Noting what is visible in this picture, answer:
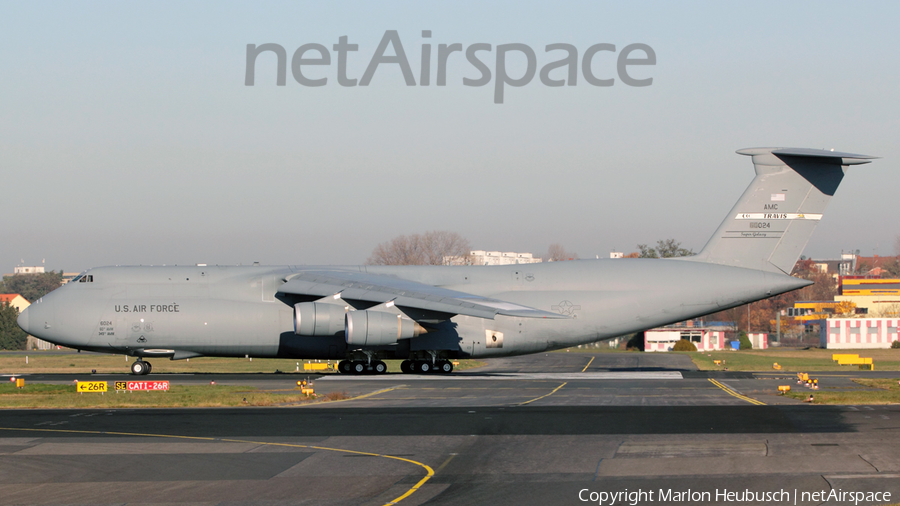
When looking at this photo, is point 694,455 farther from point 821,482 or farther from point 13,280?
point 13,280

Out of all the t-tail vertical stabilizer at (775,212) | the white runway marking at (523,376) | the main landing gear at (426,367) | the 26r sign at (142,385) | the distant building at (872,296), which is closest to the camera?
the 26r sign at (142,385)

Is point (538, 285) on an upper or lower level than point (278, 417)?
upper

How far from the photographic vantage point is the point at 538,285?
34.8 m

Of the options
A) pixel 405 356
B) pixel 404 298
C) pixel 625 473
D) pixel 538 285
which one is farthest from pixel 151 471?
pixel 538 285

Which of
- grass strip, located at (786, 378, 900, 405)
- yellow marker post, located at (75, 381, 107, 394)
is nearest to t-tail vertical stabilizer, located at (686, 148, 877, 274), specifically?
grass strip, located at (786, 378, 900, 405)

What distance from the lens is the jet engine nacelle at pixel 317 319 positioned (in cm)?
3178

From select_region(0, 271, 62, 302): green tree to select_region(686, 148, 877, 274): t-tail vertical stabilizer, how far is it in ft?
Result: 440

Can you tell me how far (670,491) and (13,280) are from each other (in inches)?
6677

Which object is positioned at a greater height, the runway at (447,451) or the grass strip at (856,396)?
the runway at (447,451)

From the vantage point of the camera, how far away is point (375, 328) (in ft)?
103

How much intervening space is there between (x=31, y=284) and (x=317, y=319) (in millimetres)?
143328

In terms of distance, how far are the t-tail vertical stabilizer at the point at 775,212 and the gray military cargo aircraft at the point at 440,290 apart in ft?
0.14

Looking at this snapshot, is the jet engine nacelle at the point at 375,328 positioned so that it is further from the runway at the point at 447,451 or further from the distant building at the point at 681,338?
the distant building at the point at 681,338

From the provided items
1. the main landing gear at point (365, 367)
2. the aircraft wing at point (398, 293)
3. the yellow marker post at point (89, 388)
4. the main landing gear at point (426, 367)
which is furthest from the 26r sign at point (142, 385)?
the main landing gear at point (426, 367)
